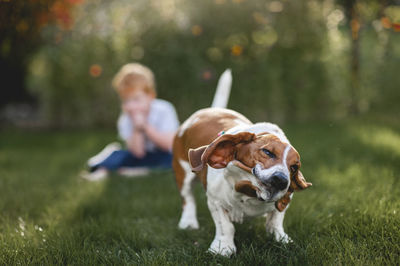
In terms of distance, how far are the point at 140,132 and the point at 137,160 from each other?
43 centimetres

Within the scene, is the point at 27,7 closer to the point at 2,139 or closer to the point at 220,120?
the point at 220,120

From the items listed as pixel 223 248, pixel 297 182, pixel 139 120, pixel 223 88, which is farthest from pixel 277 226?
pixel 139 120

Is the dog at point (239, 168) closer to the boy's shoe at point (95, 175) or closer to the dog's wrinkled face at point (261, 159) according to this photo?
the dog's wrinkled face at point (261, 159)

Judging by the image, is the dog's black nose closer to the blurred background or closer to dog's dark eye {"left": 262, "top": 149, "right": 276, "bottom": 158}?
dog's dark eye {"left": 262, "top": 149, "right": 276, "bottom": 158}

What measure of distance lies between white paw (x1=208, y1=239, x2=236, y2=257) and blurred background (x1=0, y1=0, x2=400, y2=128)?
17.6 ft

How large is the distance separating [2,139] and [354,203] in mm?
7252

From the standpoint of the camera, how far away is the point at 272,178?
1.50 meters

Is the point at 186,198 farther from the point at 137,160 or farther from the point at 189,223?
the point at 137,160

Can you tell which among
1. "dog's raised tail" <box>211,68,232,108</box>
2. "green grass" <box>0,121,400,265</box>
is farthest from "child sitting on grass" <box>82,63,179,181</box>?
"dog's raised tail" <box>211,68,232,108</box>

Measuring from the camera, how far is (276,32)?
24.1ft

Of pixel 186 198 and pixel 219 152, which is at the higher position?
pixel 219 152

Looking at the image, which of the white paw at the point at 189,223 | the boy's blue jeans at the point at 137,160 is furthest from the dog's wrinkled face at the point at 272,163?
the boy's blue jeans at the point at 137,160

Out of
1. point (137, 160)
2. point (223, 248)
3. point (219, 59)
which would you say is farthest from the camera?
point (219, 59)

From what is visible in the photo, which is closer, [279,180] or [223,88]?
[279,180]
